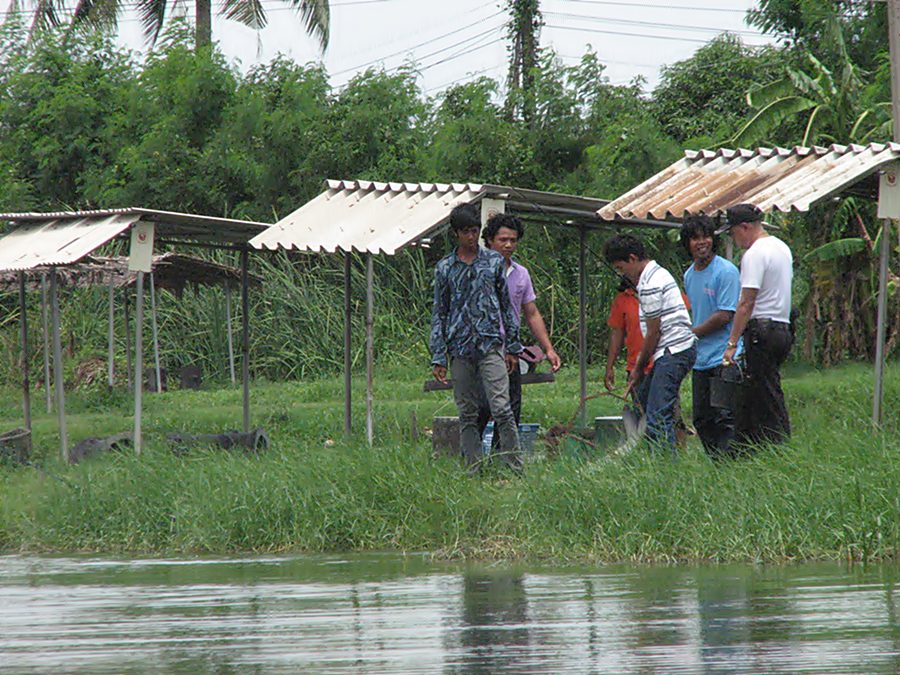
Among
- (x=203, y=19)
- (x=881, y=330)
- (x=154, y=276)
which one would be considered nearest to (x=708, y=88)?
(x=203, y=19)

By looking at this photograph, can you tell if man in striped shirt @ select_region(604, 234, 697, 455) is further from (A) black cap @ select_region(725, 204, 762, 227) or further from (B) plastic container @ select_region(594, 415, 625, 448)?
(B) plastic container @ select_region(594, 415, 625, 448)

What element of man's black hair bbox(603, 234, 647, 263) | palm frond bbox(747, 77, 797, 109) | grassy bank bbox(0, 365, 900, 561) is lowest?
grassy bank bbox(0, 365, 900, 561)

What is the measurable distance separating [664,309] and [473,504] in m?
1.85

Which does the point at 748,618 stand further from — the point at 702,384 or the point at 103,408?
the point at 103,408

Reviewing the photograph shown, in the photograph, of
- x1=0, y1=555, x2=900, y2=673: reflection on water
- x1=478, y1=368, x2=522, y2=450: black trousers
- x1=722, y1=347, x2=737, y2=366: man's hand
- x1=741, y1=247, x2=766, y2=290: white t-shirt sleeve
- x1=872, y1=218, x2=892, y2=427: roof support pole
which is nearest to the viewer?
x1=0, y1=555, x2=900, y2=673: reflection on water

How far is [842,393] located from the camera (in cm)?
1439

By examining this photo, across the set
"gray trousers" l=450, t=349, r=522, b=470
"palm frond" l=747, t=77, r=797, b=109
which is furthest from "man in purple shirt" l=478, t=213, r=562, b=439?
"palm frond" l=747, t=77, r=797, b=109

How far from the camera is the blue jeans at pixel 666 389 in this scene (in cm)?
857

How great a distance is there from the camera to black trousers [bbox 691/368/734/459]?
8.82 metres

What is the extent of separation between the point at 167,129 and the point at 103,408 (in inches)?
303

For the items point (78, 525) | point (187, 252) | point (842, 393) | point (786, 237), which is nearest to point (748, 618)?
point (78, 525)

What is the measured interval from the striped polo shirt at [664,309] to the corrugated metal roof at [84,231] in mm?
3866

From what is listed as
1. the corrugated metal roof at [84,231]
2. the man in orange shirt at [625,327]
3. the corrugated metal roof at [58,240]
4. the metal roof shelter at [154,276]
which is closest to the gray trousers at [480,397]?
the man in orange shirt at [625,327]

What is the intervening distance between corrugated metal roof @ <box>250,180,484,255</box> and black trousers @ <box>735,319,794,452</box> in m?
2.63
